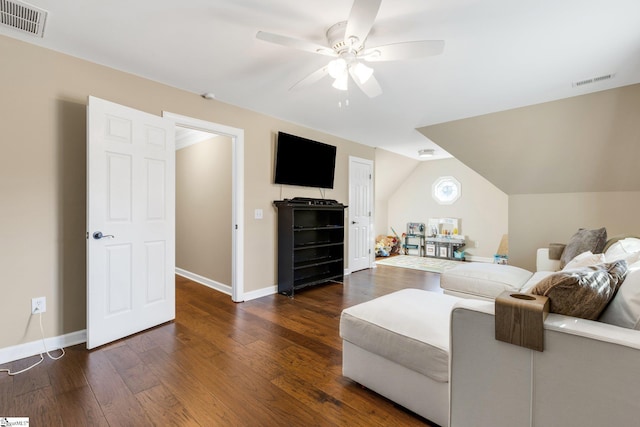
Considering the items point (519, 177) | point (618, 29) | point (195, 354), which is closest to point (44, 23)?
point (195, 354)

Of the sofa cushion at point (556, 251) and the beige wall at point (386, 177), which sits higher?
the beige wall at point (386, 177)

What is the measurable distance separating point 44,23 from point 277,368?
285 cm

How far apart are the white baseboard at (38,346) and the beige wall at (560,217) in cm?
531

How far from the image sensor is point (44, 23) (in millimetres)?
1941

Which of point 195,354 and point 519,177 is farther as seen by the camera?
point 519,177

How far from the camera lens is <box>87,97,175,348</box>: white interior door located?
2254 millimetres

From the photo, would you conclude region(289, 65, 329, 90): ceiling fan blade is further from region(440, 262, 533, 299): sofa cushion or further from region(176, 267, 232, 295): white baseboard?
region(176, 267, 232, 295): white baseboard

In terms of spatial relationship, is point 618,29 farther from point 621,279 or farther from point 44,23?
point 44,23

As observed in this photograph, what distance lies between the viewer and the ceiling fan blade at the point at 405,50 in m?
1.73

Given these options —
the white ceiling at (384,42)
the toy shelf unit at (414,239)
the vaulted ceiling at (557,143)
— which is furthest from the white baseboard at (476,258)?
the white ceiling at (384,42)

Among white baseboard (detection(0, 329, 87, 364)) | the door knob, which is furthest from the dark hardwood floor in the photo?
the door knob

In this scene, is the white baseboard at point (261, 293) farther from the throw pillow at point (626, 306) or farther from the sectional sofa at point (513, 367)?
the throw pillow at point (626, 306)

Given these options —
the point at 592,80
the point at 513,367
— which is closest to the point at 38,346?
the point at 513,367

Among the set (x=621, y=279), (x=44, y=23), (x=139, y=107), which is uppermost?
(x=44, y=23)
